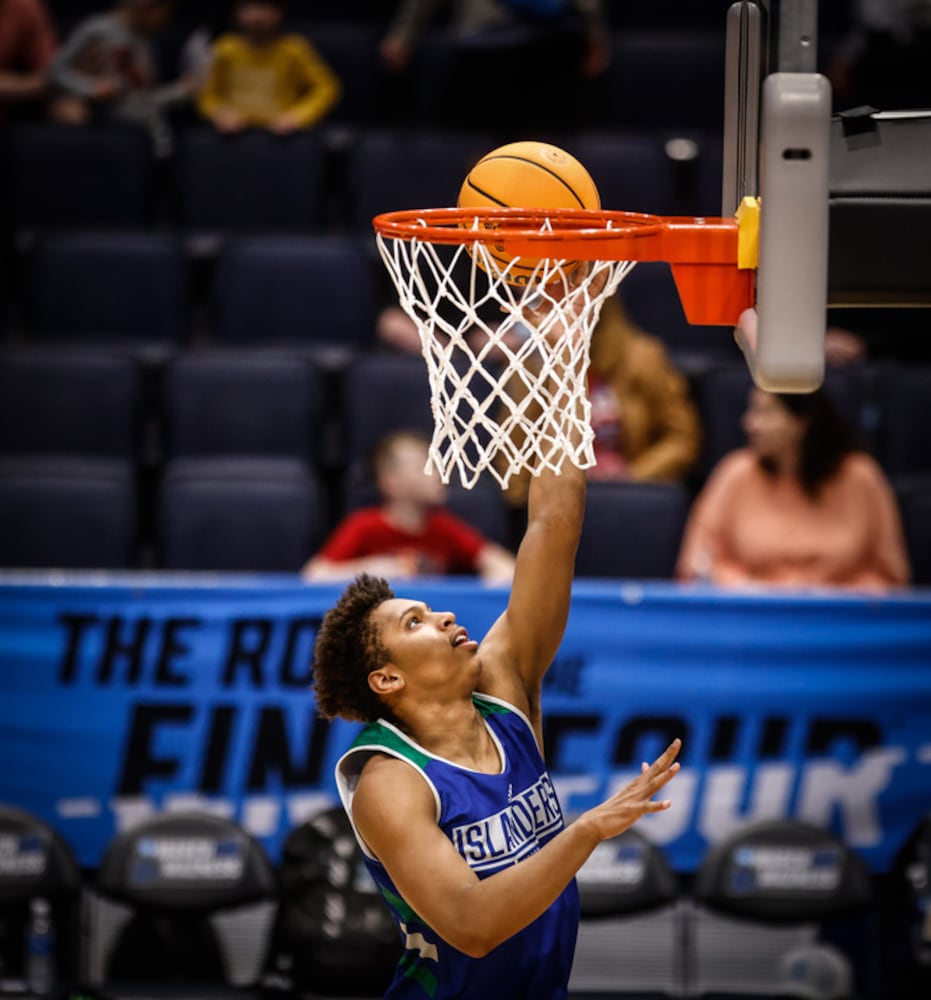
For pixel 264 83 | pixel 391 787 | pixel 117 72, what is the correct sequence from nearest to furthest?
pixel 391 787, pixel 264 83, pixel 117 72

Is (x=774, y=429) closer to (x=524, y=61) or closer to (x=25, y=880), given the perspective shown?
(x=524, y=61)

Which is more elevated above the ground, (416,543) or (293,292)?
(293,292)

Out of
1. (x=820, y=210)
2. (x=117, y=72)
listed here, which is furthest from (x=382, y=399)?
(x=820, y=210)

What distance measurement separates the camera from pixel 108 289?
7039mm

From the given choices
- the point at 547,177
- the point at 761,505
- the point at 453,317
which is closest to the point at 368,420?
the point at 453,317

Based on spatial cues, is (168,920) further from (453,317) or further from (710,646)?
(453,317)

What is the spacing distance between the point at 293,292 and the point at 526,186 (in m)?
3.92

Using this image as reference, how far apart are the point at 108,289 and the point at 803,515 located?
10.8 ft

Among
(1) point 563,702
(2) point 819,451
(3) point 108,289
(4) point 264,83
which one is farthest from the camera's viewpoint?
(4) point 264,83

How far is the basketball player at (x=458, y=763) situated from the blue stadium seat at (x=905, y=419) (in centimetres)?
338

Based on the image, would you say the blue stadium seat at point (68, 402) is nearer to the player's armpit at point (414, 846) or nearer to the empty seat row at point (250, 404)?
the empty seat row at point (250, 404)

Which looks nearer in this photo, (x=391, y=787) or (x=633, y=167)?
(x=391, y=787)

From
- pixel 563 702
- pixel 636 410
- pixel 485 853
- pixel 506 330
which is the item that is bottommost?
pixel 563 702

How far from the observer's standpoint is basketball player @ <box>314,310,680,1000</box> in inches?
119
